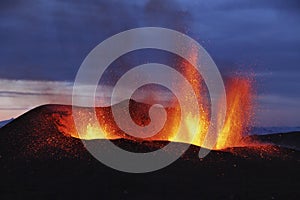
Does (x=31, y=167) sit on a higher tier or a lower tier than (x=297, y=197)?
lower

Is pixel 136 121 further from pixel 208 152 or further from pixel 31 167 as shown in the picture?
pixel 31 167

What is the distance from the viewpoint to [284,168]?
31.9 m

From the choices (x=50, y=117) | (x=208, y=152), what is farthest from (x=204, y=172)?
(x=50, y=117)

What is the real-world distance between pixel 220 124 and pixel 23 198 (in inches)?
855

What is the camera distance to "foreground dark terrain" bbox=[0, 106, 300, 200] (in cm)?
2395

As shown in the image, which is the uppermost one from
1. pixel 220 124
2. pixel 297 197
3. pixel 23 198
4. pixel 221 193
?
pixel 220 124

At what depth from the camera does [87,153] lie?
1160 inches

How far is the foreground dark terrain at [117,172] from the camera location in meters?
24.0

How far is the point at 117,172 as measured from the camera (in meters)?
27.0

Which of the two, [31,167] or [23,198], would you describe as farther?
[31,167]

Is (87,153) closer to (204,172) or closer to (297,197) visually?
(204,172)

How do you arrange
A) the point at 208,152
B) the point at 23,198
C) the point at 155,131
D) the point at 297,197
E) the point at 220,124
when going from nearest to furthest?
the point at 23,198
the point at 297,197
the point at 208,152
the point at 155,131
the point at 220,124

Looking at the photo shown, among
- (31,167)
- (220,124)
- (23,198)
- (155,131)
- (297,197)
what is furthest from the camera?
(220,124)

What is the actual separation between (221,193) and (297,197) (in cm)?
343
